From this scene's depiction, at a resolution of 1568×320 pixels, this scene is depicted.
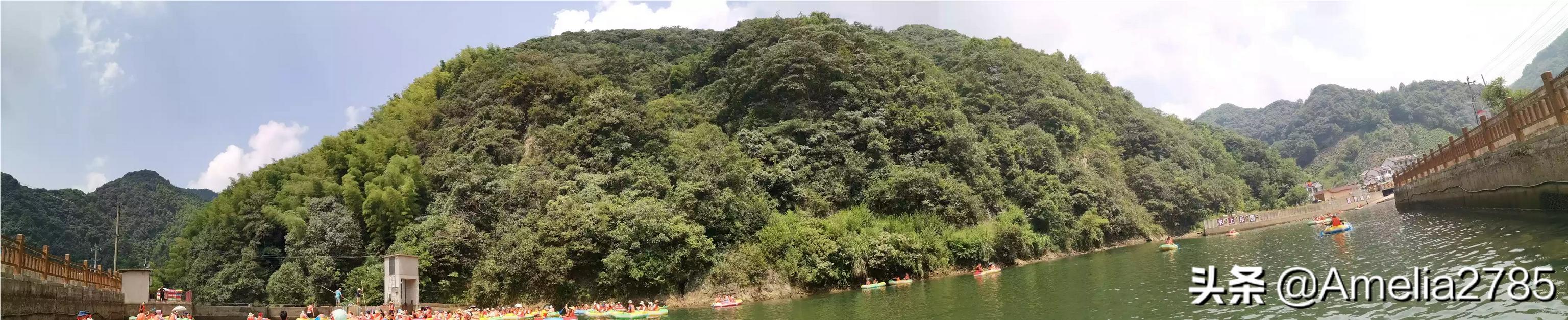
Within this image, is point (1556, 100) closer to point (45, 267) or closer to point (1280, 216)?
point (45, 267)

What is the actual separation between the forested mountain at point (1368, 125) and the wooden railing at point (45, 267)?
5813 inches

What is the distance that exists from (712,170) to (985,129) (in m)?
24.5

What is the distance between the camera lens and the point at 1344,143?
141500 mm

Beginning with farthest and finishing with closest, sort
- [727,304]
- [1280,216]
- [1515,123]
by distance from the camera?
[1280,216] < [727,304] < [1515,123]

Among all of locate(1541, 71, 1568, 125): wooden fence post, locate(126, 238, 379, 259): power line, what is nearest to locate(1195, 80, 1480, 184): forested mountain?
locate(1541, 71, 1568, 125): wooden fence post

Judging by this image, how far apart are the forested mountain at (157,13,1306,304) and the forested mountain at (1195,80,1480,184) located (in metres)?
96.3

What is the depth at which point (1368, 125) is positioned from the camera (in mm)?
148750

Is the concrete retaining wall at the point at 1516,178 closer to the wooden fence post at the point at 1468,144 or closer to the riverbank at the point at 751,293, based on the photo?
the wooden fence post at the point at 1468,144

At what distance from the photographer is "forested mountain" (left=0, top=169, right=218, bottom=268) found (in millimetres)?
62312

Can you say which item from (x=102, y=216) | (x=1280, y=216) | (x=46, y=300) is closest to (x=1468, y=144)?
(x=46, y=300)

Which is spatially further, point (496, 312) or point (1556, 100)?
point (496, 312)

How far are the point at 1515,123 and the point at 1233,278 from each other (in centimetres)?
820

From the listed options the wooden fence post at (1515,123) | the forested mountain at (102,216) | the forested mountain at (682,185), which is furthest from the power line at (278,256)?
the wooden fence post at (1515,123)

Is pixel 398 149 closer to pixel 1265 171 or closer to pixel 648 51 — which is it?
pixel 648 51
